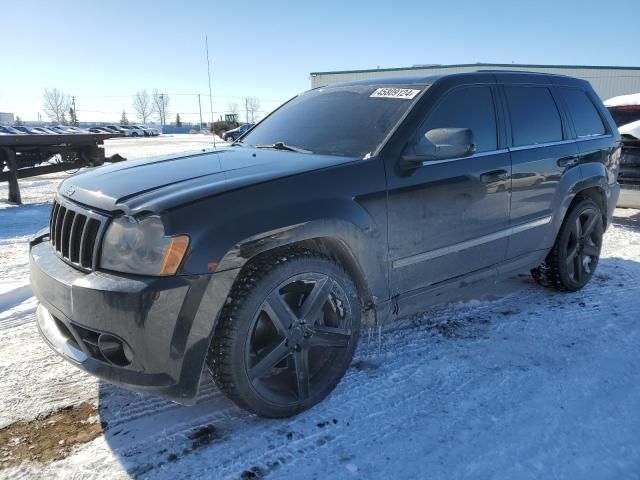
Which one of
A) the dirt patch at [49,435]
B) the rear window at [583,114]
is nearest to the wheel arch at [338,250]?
the dirt patch at [49,435]

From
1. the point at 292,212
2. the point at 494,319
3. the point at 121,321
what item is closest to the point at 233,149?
the point at 292,212

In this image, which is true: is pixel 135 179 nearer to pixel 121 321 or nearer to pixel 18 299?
pixel 121 321

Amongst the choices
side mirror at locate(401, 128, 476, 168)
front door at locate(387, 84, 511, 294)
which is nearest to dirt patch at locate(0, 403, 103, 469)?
front door at locate(387, 84, 511, 294)

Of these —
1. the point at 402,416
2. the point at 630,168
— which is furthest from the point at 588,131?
the point at 630,168

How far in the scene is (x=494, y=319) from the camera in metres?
3.91

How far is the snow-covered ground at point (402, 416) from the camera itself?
2258 millimetres

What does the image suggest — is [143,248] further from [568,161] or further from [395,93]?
[568,161]

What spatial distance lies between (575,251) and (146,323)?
12.7 ft

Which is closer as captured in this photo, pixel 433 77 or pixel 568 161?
pixel 433 77

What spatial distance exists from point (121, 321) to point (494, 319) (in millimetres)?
2885

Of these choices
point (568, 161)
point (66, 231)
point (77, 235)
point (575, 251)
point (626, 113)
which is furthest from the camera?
point (626, 113)

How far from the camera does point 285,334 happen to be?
8.33ft

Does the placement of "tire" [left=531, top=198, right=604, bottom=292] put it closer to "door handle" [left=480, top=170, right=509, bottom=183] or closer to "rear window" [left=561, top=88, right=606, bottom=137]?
"rear window" [left=561, top=88, right=606, bottom=137]

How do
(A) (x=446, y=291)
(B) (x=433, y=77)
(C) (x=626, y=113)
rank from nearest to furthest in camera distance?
(A) (x=446, y=291) → (B) (x=433, y=77) → (C) (x=626, y=113)
